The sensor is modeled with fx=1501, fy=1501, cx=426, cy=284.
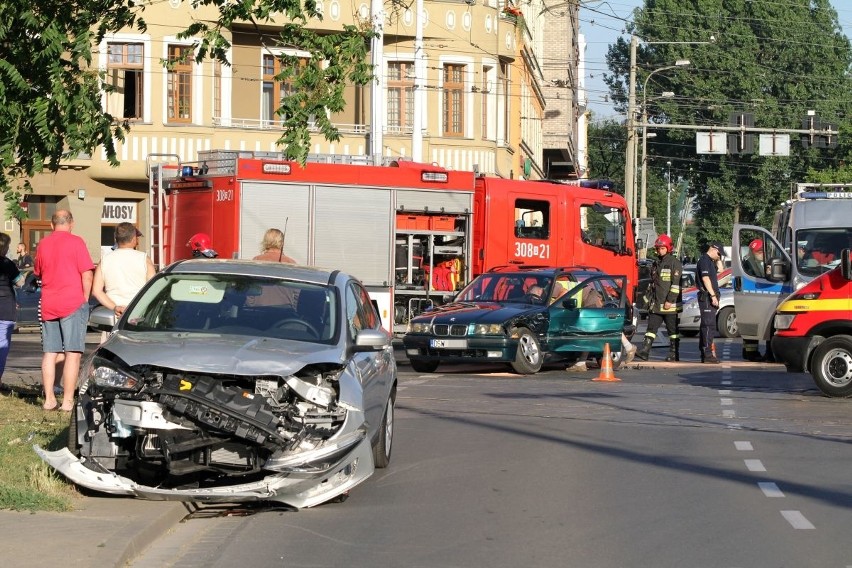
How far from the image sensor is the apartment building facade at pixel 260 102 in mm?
37531

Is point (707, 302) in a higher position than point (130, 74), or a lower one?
lower

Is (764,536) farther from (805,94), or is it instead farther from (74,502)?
(805,94)

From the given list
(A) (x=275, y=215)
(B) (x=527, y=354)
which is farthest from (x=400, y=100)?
(B) (x=527, y=354)

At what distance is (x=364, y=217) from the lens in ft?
82.4

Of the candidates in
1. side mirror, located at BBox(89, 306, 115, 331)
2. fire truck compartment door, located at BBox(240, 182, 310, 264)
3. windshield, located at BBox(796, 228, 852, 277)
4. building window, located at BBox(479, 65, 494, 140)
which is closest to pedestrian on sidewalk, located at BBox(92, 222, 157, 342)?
side mirror, located at BBox(89, 306, 115, 331)

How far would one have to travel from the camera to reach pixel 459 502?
10078 mm

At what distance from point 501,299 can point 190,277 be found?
12.4m

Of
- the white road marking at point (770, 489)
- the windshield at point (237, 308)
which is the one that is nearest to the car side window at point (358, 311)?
the windshield at point (237, 308)

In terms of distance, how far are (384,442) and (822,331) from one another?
8630 mm

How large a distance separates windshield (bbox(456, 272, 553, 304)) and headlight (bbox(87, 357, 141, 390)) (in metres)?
13.3

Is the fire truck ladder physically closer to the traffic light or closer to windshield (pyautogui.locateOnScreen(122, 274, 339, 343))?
windshield (pyautogui.locateOnScreen(122, 274, 339, 343))

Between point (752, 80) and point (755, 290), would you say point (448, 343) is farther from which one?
point (752, 80)

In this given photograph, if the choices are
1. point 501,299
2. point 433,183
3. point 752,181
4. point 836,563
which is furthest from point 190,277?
point 752,181

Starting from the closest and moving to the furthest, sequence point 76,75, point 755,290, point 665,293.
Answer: point 76,75 → point 755,290 → point 665,293
